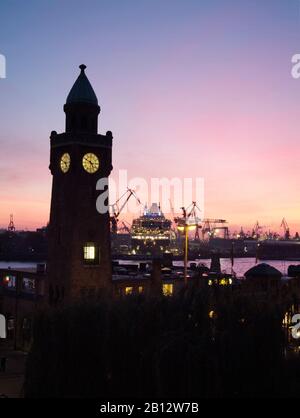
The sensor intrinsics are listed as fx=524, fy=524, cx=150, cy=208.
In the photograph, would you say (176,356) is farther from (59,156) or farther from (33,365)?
(59,156)

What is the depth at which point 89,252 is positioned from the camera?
2072 inches

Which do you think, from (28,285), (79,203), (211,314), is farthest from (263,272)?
(211,314)

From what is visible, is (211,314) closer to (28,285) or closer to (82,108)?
(82,108)

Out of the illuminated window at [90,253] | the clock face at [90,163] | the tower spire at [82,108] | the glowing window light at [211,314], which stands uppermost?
the tower spire at [82,108]

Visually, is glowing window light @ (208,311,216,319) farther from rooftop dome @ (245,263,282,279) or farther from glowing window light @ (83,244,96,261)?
rooftop dome @ (245,263,282,279)

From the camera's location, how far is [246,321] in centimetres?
2520

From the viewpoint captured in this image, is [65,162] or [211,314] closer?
[211,314]

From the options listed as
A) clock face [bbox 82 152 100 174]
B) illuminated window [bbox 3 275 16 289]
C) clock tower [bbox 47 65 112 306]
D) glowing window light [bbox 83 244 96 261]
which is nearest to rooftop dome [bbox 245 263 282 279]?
clock tower [bbox 47 65 112 306]

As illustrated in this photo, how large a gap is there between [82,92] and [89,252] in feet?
54.0

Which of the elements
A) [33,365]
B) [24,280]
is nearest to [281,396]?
[33,365]

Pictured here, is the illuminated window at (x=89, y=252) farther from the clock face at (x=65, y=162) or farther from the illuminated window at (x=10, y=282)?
the illuminated window at (x=10, y=282)

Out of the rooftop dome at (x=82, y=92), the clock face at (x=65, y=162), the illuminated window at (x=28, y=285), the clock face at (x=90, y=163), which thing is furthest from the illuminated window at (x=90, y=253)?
the rooftop dome at (x=82, y=92)

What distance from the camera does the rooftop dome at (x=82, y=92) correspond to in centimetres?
5375
